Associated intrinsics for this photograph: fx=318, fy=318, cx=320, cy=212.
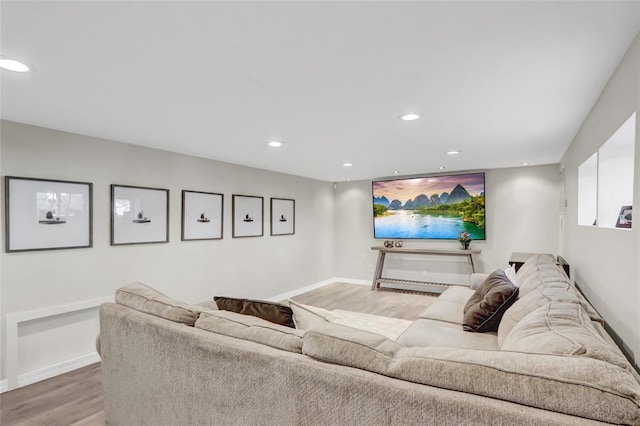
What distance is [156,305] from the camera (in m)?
1.80

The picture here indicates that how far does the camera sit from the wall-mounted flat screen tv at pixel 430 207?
5.55m

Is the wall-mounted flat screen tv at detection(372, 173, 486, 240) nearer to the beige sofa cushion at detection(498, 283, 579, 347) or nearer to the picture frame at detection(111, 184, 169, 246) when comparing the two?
the beige sofa cushion at detection(498, 283, 579, 347)

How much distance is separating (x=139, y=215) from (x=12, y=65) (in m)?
2.04

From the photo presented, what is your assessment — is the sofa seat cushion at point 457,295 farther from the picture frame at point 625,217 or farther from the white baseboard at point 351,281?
the white baseboard at point 351,281

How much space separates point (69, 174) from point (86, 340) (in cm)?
161

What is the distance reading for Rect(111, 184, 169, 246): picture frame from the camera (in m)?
3.30

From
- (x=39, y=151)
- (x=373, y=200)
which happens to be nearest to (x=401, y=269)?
(x=373, y=200)

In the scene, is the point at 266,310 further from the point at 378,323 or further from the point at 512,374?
the point at 378,323

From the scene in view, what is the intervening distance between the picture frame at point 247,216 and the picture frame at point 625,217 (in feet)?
13.5

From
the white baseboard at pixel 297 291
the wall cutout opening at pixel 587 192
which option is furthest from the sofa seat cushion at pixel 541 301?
the white baseboard at pixel 297 291

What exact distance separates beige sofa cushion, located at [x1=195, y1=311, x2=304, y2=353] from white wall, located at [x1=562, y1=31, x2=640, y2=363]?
147 centimetres

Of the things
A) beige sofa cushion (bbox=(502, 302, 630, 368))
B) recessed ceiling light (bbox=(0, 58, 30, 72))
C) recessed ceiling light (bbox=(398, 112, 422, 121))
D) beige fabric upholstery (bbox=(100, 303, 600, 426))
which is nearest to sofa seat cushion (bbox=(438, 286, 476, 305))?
beige sofa cushion (bbox=(502, 302, 630, 368))

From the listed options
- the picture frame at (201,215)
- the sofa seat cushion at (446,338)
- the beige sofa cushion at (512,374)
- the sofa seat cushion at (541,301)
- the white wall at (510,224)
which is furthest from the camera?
the white wall at (510,224)

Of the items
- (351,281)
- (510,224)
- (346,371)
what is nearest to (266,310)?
(346,371)
